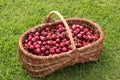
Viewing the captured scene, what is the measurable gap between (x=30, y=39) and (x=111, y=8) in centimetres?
132

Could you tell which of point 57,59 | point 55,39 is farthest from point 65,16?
point 57,59

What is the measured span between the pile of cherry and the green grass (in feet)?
0.86

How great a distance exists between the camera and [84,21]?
10.8 feet

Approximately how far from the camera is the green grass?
3084 mm

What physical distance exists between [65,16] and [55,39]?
32.3 inches

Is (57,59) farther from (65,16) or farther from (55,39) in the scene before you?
(65,16)

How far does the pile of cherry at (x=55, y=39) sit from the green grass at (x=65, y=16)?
0.26 m

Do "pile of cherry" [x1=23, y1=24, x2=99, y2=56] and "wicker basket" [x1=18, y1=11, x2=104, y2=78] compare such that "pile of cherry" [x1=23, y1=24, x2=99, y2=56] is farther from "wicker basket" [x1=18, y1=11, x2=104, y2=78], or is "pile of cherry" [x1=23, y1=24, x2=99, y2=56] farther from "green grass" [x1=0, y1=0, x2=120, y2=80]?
"green grass" [x1=0, y1=0, x2=120, y2=80]

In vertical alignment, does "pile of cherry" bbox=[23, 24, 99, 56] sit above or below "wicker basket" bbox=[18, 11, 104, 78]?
above

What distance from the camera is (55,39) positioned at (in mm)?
3092

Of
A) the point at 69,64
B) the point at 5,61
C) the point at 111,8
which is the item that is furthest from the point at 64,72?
the point at 111,8

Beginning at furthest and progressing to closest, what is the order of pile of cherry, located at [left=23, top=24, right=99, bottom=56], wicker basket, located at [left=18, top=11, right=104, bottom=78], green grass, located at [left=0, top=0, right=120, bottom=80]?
green grass, located at [left=0, top=0, right=120, bottom=80] → pile of cherry, located at [left=23, top=24, right=99, bottom=56] → wicker basket, located at [left=18, top=11, right=104, bottom=78]

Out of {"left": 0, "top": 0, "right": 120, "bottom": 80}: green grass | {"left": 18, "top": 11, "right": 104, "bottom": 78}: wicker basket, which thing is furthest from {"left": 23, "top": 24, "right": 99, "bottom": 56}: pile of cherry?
{"left": 0, "top": 0, "right": 120, "bottom": 80}: green grass

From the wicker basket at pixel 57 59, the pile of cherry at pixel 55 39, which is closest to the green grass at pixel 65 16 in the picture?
the wicker basket at pixel 57 59
